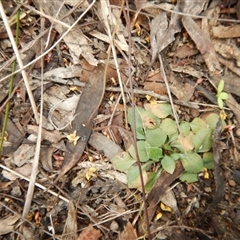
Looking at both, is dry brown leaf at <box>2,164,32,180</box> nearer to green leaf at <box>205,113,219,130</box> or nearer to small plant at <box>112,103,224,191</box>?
small plant at <box>112,103,224,191</box>

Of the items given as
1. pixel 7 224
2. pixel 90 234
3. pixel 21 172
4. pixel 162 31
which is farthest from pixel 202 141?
pixel 7 224

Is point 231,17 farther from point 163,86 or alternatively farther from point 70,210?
point 70,210

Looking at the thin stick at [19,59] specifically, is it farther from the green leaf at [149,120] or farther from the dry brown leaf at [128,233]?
the dry brown leaf at [128,233]

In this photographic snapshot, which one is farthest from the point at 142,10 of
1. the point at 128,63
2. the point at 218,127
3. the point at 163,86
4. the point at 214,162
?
the point at 214,162

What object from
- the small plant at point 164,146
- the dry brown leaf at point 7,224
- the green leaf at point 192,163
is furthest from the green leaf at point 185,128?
the dry brown leaf at point 7,224

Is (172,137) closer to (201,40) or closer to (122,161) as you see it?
(122,161)
